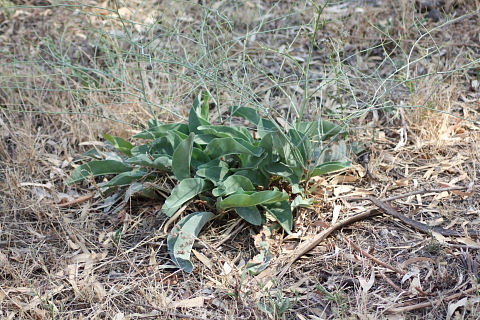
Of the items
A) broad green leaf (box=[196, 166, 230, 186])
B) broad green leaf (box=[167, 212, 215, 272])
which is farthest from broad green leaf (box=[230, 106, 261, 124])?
broad green leaf (box=[167, 212, 215, 272])

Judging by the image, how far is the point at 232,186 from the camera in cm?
240

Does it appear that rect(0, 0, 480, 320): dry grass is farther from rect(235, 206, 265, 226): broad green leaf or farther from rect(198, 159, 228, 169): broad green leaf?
rect(198, 159, 228, 169): broad green leaf

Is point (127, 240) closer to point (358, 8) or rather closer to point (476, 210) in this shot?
point (476, 210)

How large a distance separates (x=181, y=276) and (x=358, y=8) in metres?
2.80

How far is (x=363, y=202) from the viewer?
262cm

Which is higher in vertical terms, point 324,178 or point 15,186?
point 324,178

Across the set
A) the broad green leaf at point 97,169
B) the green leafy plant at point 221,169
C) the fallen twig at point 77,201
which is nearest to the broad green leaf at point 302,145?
the green leafy plant at point 221,169

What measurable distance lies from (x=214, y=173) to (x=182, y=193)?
0.19 metres

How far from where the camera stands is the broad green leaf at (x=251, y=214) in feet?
7.81

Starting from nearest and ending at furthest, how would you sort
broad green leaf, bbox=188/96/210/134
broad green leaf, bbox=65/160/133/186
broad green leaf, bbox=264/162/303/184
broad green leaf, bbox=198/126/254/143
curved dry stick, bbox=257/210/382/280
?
curved dry stick, bbox=257/210/382/280 < broad green leaf, bbox=264/162/303/184 < broad green leaf, bbox=198/126/254/143 < broad green leaf, bbox=188/96/210/134 < broad green leaf, bbox=65/160/133/186

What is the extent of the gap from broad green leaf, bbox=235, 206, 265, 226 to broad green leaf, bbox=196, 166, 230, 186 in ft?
0.56

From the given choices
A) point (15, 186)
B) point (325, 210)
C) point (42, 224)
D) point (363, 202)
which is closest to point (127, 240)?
point (42, 224)

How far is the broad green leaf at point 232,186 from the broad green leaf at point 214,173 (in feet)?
0.20

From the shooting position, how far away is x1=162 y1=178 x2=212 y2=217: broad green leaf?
7.80ft
